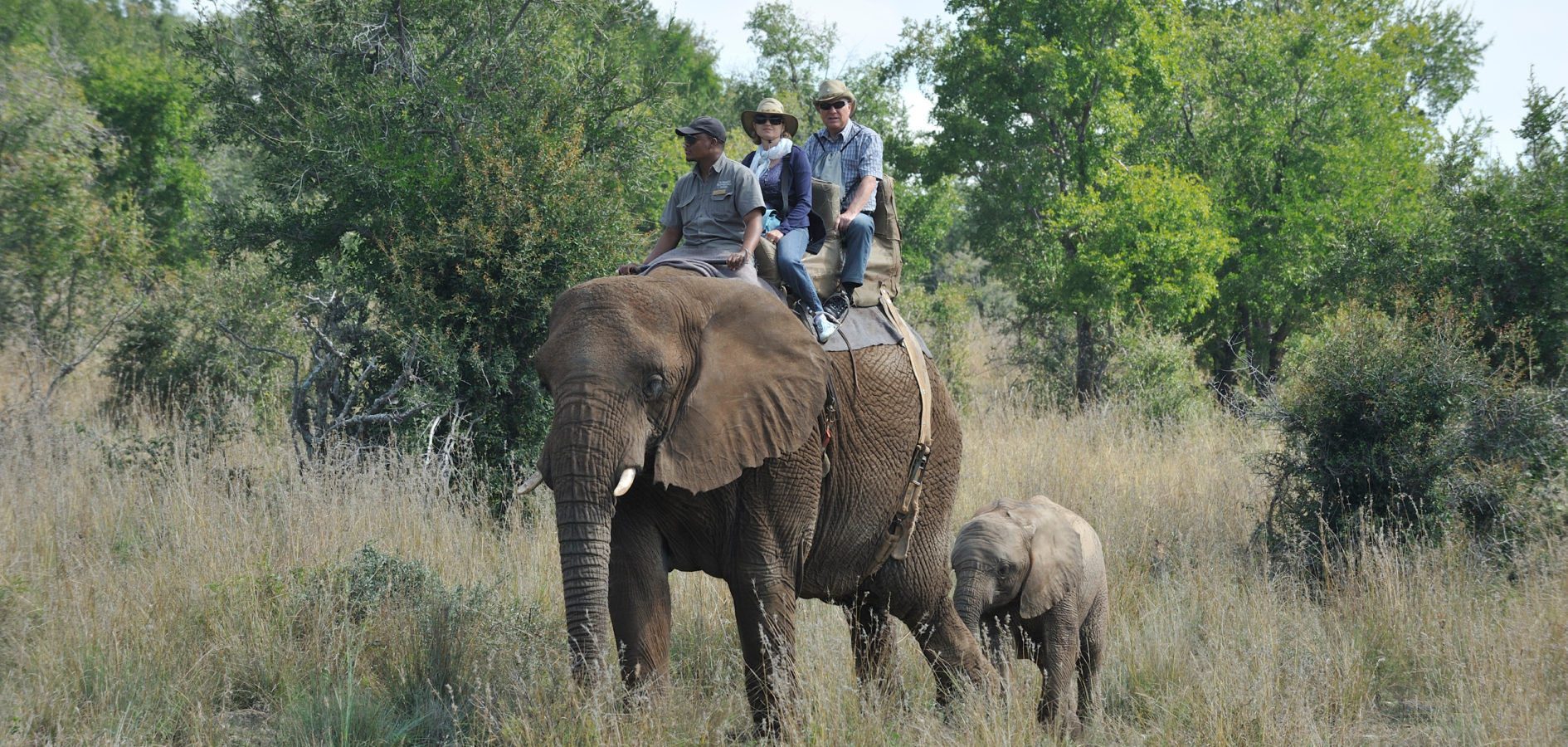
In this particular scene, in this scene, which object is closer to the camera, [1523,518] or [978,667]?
[978,667]

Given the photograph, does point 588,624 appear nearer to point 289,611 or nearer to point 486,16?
point 289,611

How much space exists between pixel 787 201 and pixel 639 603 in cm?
225

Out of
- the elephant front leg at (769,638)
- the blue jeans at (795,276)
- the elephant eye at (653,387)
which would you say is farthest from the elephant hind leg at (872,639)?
the elephant eye at (653,387)

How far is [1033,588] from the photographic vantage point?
620 centimetres

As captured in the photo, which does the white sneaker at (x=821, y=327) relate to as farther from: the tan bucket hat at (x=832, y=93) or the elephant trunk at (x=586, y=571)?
the elephant trunk at (x=586, y=571)

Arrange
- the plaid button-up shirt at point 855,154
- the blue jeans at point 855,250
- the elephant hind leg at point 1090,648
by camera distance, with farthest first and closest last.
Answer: the elephant hind leg at point 1090,648, the plaid button-up shirt at point 855,154, the blue jeans at point 855,250

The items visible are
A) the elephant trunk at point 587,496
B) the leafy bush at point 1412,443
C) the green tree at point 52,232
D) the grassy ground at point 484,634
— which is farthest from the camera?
the green tree at point 52,232

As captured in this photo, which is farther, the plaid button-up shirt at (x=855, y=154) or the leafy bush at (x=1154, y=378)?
the leafy bush at (x=1154, y=378)

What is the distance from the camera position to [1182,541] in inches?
361

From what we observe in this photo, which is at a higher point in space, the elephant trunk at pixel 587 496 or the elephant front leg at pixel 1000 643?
the elephant trunk at pixel 587 496

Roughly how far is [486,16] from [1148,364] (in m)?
10.1

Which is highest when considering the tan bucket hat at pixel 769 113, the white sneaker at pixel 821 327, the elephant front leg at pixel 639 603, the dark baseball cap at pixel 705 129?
the tan bucket hat at pixel 769 113

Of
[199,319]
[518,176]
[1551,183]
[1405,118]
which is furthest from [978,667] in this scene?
[1405,118]

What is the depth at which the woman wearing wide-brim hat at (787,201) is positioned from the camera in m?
5.55
